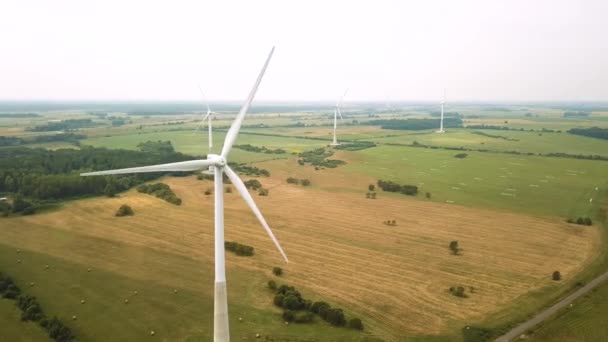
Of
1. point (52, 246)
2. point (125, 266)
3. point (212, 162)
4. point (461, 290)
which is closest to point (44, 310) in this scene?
point (125, 266)

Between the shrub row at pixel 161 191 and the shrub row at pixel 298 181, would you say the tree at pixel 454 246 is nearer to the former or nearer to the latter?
the shrub row at pixel 298 181

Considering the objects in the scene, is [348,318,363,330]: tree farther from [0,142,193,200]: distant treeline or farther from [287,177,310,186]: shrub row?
[0,142,193,200]: distant treeline

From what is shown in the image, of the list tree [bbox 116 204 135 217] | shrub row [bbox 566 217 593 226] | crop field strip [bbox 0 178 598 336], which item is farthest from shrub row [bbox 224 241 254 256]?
shrub row [bbox 566 217 593 226]

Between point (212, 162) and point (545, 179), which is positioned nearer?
point (212, 162)

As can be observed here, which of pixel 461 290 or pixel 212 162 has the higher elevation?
pixel 212 162

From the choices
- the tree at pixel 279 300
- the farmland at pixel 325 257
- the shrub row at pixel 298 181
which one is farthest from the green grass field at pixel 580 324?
the shrub row at pixel 298 181

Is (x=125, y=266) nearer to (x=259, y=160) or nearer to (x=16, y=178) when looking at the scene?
(x=16, y=178)

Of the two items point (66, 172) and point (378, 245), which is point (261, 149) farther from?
point (378, 245)
